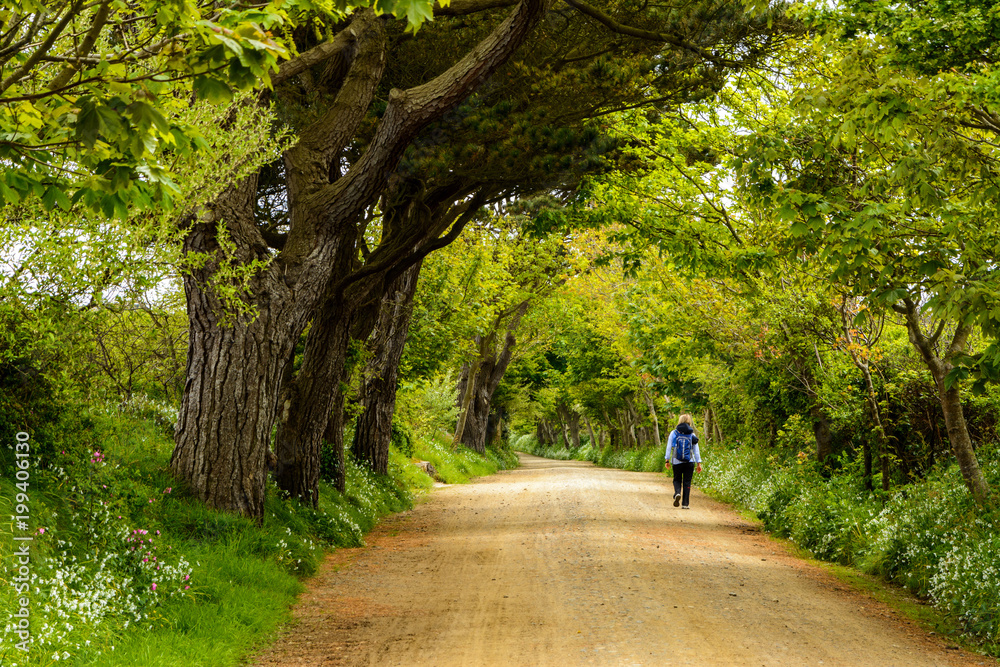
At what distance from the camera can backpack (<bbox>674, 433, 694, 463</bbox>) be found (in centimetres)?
1708

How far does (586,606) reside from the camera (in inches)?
302

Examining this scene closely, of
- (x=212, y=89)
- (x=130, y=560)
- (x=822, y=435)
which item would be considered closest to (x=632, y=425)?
(x=822, y=435)

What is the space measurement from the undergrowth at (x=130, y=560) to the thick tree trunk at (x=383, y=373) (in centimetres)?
656

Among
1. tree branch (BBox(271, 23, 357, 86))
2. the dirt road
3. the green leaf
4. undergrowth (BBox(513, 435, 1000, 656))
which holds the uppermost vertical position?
tree branch (BBox(271, 23, 357, 86))

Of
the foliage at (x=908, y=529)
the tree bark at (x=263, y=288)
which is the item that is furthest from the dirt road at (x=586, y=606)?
the tree bark at (x=263, y=288)

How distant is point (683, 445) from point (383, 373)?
6322 mm

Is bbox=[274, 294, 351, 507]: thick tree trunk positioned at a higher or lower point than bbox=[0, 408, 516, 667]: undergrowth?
higher

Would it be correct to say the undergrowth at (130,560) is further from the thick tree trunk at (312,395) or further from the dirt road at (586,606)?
the thick tree trunk at (312,395)

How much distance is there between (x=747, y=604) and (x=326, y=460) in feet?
26.8

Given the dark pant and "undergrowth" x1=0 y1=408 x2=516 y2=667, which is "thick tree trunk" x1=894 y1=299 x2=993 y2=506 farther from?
the dark pant

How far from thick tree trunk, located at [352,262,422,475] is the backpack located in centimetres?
599

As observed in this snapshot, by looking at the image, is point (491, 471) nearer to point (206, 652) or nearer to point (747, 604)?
point (747, 604)

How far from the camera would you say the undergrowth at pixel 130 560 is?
5188 millimetres

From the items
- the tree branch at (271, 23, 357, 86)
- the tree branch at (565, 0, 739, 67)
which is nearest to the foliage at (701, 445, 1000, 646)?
the tree branch at (565, 0, 739, 67)
